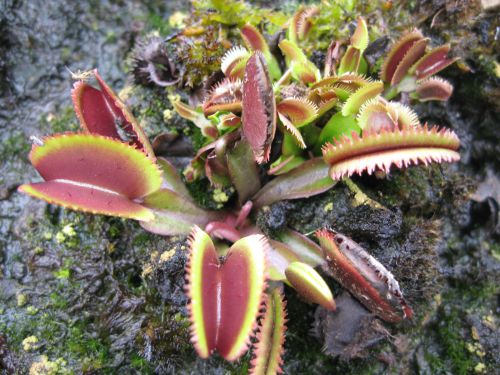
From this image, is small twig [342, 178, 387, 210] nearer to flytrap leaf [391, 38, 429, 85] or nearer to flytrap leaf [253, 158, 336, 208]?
flytrap leaf [253, 158, 336, 208]

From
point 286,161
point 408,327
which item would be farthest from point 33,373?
point 408,327

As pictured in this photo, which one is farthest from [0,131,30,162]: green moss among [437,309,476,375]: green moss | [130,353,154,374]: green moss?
[437,309,476,375]: green moss

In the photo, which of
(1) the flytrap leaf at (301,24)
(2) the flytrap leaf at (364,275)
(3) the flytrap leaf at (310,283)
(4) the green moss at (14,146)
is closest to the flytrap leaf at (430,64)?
(1) the flytrap leaf at (301,24)

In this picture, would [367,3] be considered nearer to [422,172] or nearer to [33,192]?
[422,172]

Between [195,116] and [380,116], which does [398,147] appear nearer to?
[380,116]

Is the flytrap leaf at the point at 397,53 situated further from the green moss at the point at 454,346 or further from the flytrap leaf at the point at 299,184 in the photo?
the green moss at the point at 454,346

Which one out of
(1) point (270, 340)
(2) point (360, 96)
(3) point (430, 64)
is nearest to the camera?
(1) point (270, 340)

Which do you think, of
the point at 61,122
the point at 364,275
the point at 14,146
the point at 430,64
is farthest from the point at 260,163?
the point at 14,146
